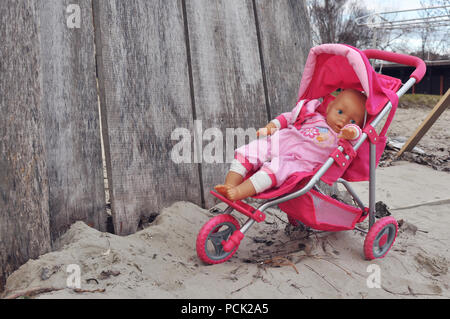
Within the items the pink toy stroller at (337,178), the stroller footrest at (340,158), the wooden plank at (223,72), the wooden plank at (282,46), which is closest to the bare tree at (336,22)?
the wooden plank at (282,46)

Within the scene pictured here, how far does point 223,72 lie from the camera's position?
9.35 ft

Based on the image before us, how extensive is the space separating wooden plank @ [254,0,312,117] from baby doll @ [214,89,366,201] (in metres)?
0.65

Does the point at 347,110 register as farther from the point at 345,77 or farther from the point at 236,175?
the point at 236,175

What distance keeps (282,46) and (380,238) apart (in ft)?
5.06

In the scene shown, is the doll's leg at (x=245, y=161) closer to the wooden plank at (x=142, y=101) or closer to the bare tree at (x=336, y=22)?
the wooden plank at (x=142, y=101)

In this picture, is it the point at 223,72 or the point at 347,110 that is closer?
the point at 347,110

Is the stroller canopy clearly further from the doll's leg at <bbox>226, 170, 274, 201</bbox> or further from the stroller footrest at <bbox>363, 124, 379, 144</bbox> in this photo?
the doll's leg at <bbox>226, 170, 274, 201</bbox>

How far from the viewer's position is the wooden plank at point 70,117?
Result: 7.25 ft

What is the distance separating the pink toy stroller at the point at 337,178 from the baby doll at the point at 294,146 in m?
0.05

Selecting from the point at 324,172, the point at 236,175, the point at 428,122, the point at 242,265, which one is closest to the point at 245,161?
the point at 236,175

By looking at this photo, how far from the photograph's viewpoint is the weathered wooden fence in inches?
78.6

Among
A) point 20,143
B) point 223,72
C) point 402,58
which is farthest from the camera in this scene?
point 223,72

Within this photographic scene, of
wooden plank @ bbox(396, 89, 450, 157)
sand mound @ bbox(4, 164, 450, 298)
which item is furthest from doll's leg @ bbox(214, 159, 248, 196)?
wooden plank @ bbox(396, 89, 450, 157)
